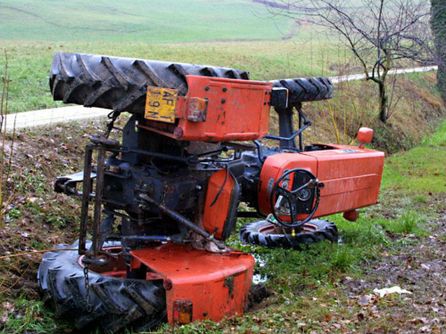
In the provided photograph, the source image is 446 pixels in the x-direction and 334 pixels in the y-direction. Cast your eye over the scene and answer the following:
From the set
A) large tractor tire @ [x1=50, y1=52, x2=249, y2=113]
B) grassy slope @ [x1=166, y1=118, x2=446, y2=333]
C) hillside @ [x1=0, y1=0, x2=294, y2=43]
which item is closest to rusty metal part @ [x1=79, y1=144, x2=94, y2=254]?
large tractor tire @ [x1=50, y1=52, x2=249, y2=113]

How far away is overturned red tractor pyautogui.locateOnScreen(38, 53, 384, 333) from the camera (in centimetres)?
557

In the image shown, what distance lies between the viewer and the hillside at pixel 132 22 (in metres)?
36.2

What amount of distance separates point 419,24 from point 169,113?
14312 millimetres

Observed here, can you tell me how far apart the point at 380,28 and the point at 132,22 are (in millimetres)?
29673

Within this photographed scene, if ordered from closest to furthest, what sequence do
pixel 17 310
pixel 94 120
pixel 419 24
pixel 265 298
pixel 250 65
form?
1. pixel 17 310
2. pixel 265 298
3. pixel 94 120
4. pixel 419 24
5. pixel 250 65

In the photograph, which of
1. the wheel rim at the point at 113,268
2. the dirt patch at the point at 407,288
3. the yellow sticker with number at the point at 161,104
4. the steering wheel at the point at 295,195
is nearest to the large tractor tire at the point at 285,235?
the dirt patch at the point at 407,288

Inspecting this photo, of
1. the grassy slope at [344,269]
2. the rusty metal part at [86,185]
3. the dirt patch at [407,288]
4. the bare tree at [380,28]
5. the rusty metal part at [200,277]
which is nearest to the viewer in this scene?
the dirt patch at [407,288]

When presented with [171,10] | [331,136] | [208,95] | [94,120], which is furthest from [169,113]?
[171,10]

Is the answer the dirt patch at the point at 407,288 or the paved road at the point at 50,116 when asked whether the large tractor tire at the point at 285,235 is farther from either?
the paved road at the point at 50,116

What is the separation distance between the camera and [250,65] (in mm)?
22125

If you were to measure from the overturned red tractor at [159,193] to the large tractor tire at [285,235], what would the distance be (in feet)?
4.58

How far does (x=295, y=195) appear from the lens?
23.2ft

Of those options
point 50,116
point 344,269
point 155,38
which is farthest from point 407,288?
point 155,38

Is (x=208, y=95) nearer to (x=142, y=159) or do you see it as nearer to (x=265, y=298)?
(x=142, y=159)
